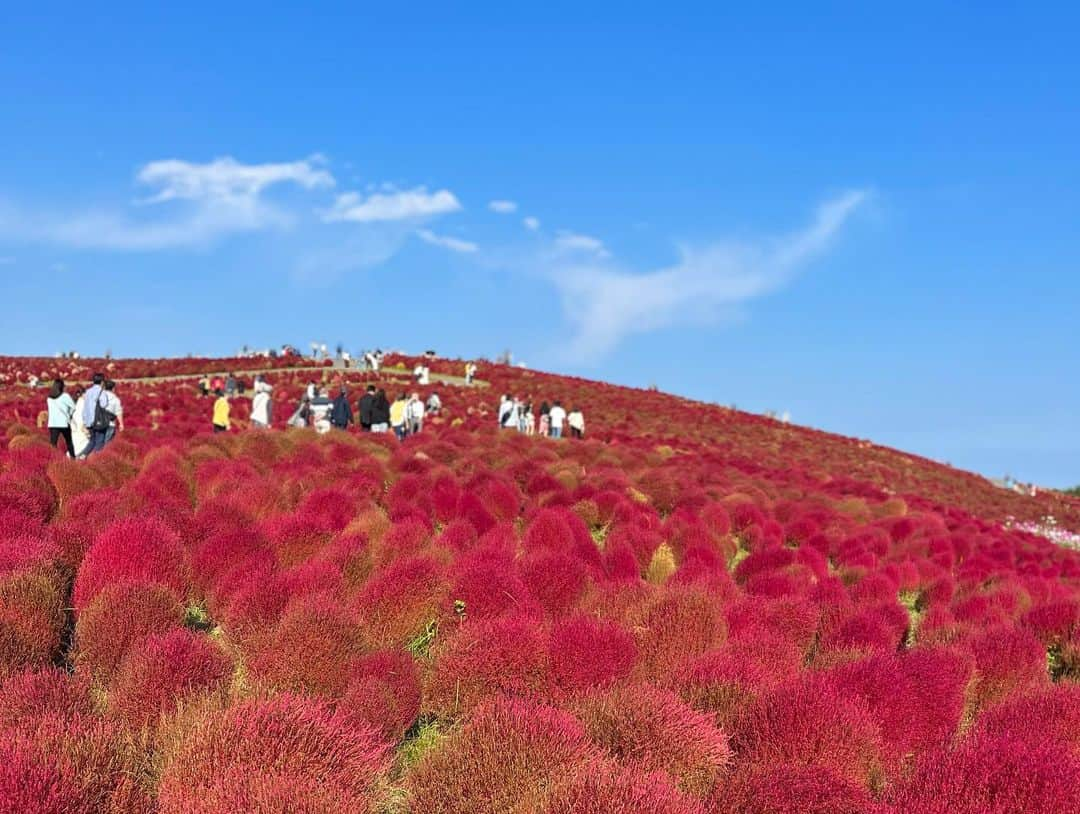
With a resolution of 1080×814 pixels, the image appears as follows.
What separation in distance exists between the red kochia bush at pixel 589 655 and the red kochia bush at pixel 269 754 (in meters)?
1.08

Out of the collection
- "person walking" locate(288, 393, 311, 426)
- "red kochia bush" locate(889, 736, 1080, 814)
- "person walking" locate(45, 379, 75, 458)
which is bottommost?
"red kochia bush" locate(889, 736, 1080, 814)

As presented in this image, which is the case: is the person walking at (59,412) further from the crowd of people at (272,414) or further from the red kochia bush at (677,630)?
the red kochia bush at (677,630)

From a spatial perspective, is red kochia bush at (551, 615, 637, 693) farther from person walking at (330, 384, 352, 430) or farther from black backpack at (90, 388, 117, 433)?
person walking at (330, 384, 352, 430)

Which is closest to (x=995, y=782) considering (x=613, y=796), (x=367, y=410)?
(x=613, y=796)

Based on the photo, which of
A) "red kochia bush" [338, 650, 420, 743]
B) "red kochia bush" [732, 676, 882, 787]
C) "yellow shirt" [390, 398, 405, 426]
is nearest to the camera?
"red kochia bush" [732, 676, 882, 787]

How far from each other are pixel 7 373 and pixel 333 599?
36.7 m

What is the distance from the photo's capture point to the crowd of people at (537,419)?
22953mm

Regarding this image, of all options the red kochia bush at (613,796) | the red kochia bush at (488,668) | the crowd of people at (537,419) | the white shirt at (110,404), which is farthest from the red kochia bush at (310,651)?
the crowd of people at (537,419)

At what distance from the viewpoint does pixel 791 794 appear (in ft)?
9.46

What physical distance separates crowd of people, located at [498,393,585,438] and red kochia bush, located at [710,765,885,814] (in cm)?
1849

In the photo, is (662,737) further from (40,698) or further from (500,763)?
(40,698)

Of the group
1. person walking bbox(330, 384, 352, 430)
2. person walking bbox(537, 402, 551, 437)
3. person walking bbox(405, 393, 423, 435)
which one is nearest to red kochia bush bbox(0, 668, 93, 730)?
person walking bbox(330, 384, 352, 430)

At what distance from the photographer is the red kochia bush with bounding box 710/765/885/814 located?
286 centimetres

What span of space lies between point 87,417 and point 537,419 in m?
14.7
